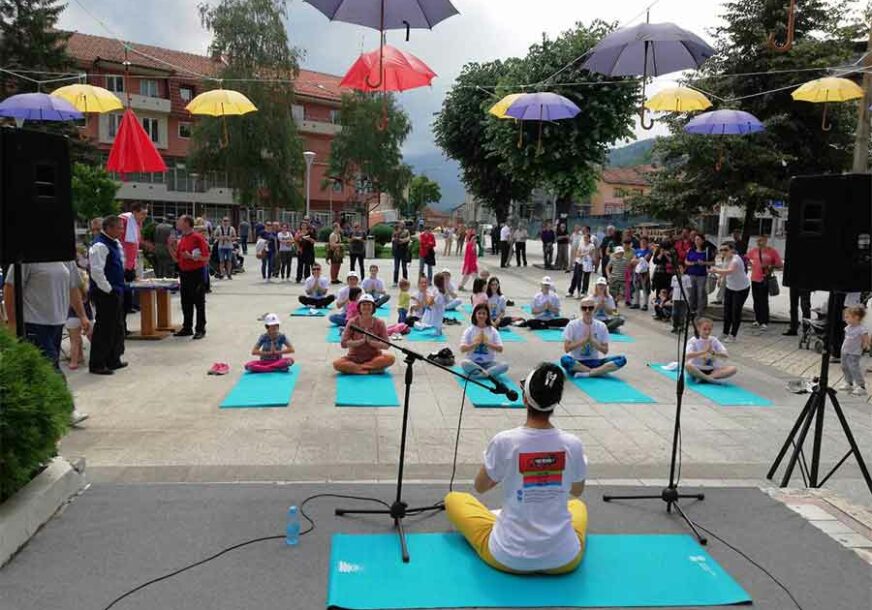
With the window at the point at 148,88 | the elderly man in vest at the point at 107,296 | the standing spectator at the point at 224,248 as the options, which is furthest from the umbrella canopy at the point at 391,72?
the window at the point at 148,88

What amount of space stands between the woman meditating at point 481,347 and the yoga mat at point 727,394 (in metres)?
2.62

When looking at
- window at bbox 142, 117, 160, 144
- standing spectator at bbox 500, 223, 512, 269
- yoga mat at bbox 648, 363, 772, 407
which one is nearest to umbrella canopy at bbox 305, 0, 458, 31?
yoga mat at bbox 648, 363, 772, 407

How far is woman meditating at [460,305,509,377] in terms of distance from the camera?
8.99m

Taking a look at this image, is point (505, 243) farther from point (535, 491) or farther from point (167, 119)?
point (167, 119)

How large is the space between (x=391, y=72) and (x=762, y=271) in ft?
26.7

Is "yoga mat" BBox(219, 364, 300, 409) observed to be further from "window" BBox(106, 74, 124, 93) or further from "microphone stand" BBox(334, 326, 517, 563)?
"window" BBox(106, 74, 124, 93)

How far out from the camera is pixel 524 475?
3717mm

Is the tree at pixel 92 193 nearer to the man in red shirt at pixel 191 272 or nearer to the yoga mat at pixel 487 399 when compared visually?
the man in red shirt at pixel 191 272

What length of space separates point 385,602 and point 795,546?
8.95ft

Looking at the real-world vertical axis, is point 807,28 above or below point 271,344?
above

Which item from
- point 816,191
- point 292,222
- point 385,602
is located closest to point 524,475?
point 385,602

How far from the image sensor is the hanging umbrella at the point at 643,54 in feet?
36.4

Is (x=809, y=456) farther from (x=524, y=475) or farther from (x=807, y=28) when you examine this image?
(x=807, y=28)

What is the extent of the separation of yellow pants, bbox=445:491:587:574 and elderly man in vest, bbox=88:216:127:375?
6105 mm
